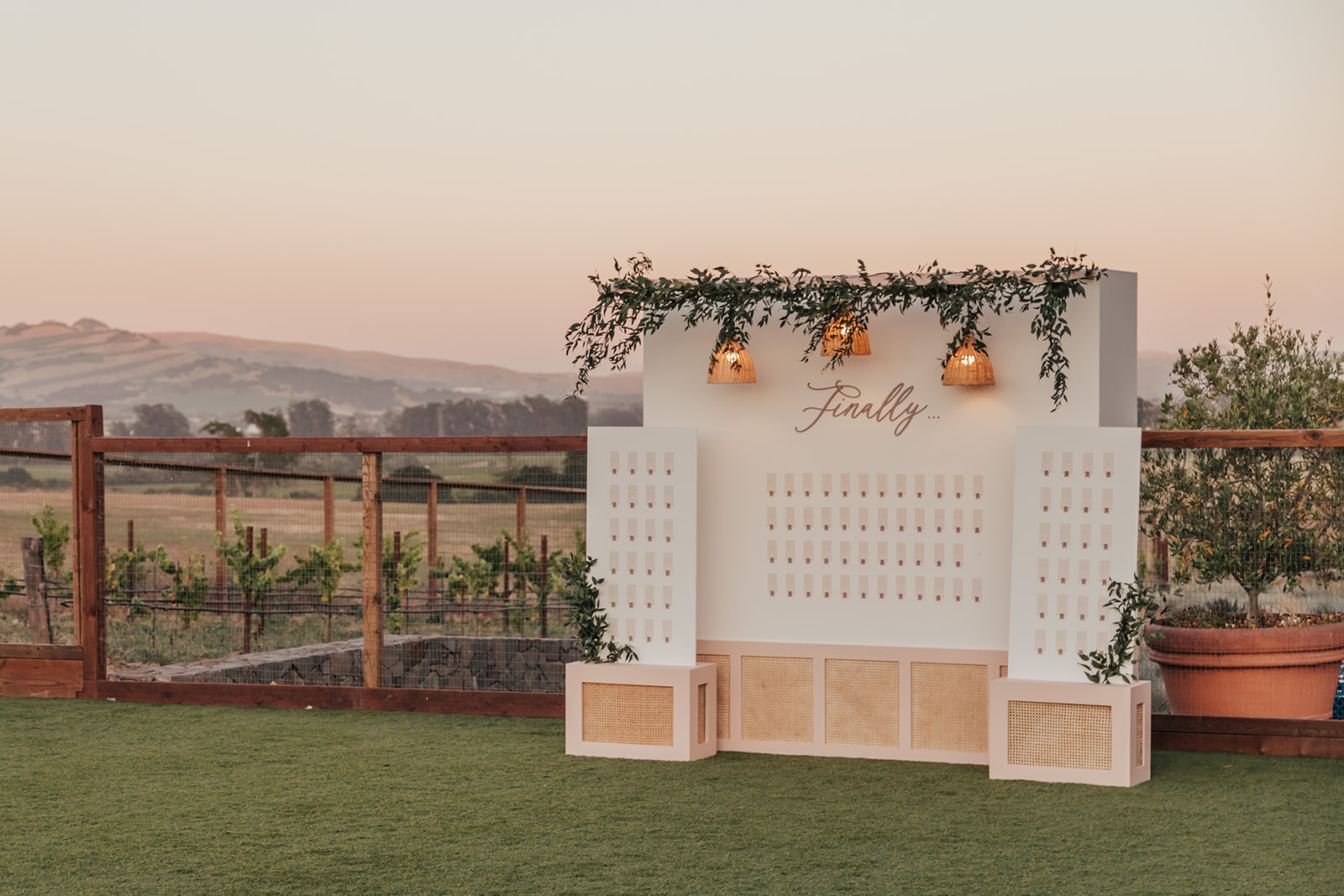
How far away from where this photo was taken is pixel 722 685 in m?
6.52

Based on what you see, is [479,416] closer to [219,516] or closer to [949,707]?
[219,516]

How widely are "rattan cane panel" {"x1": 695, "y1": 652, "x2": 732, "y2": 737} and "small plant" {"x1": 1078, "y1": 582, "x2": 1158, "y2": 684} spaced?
1788mm

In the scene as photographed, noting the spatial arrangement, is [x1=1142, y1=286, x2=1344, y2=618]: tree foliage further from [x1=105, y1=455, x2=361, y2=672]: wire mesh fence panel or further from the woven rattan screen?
[x1=105, y1=455, x2=361, y2=672]: wire mesh fence panel

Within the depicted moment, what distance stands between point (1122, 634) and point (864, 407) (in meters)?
1.64

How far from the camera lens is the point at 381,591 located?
771 centimetres

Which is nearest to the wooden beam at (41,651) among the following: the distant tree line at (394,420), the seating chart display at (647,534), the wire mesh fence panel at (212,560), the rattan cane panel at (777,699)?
the wire mesh fence panel at (212,560)

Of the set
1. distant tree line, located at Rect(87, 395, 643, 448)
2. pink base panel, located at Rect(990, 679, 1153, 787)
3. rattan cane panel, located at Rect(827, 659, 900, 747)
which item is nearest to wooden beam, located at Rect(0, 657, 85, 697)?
rattan cane panel, located at Rect(827, 659, 900, 747)

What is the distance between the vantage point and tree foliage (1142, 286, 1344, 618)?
248 inches

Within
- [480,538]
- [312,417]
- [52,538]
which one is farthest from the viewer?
[312,417]

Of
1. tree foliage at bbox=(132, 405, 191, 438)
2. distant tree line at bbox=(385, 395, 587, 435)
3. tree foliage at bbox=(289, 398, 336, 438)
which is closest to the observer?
distant tree line at bbox=(385, 395, 587, 435)

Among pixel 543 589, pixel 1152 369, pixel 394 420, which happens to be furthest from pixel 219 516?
pixel 394 420

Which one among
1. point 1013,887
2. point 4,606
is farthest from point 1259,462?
Result: point 4,606

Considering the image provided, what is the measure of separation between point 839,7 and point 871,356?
683 centimetres

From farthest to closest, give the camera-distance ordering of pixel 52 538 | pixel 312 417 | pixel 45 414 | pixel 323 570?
pixel 312 417
pixel 52 538
pixel 323 570
pixel 45 414
